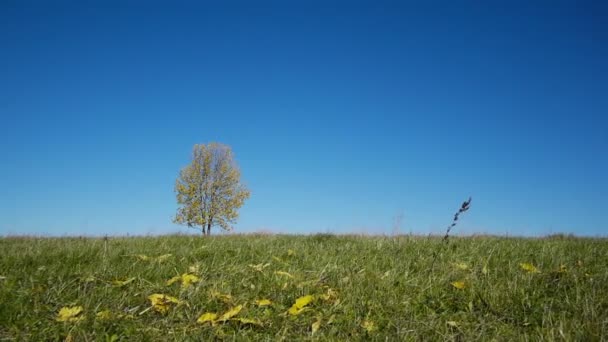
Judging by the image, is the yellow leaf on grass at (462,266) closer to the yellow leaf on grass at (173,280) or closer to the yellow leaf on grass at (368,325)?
the yellow leaf on grass at (368,325)

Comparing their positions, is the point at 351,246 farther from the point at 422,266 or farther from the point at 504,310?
the point at 504,310

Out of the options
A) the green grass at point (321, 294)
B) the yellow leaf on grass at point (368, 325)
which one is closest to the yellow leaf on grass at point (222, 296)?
the green grass at point (321, 294)

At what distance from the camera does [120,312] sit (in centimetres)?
446

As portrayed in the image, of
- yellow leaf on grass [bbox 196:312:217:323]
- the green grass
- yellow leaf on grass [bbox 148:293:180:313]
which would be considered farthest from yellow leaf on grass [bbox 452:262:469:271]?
yellow leaf on grass [bbox 148:293:180:313]

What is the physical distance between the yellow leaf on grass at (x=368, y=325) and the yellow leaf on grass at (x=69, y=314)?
2899 mm

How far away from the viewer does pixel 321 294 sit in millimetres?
4852

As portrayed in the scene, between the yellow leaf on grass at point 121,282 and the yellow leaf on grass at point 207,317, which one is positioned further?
the yellow leaf on grass at point 121,282

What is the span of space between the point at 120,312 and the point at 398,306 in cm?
308

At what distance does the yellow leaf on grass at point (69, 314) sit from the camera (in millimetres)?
4176

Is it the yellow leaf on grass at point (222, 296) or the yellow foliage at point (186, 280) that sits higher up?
the yellow foliage at point (186, 280)

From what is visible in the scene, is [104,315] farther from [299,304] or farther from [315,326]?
[315,326]

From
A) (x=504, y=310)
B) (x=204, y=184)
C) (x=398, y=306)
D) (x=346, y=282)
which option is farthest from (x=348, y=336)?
(x=204, y=184)

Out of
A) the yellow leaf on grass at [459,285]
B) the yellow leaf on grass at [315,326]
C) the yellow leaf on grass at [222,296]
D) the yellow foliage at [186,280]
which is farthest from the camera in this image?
the yellow foliage at [186,280]

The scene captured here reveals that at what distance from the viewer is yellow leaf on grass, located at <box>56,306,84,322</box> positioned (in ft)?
13.7
